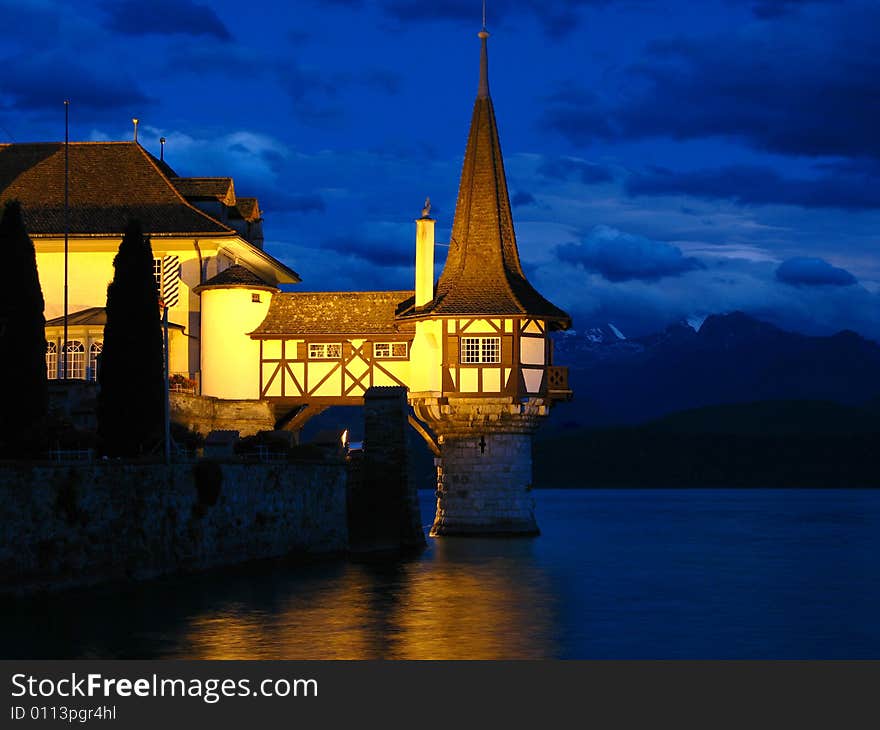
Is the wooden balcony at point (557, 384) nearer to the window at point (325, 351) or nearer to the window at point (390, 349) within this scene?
the window at point (390, 349)

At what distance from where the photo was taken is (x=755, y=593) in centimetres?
4125

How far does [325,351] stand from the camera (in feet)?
195

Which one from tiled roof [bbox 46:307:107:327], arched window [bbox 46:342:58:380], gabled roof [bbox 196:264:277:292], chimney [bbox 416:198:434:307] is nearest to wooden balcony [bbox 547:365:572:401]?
chimney [bbox 416:198:434:307]

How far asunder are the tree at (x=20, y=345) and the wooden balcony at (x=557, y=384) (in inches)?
1024

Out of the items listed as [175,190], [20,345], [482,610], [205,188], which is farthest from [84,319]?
[482,610]

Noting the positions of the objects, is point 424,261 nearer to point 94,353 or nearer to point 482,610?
point 94,353

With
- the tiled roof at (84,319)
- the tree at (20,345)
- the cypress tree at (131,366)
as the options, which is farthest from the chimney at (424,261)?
the tree at (20,345)

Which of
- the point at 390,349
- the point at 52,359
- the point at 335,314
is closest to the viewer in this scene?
the point at 52,359

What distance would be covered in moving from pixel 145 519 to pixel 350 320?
26289 mm

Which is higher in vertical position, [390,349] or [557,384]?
[390,349]

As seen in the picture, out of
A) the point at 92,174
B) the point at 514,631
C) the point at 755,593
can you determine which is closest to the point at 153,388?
the point at 514,631

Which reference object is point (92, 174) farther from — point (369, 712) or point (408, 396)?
point (369, 712)

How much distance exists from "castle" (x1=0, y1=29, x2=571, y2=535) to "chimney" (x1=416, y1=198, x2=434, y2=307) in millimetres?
80

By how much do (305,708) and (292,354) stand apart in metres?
38.5
